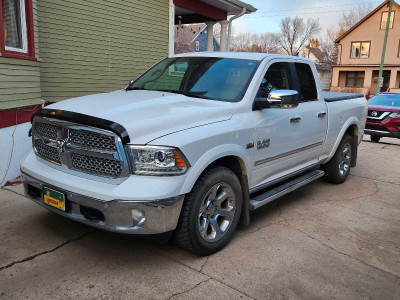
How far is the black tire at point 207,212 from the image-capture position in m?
3.21

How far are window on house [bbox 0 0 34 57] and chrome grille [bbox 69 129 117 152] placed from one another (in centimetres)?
312

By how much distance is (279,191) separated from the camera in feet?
14.3

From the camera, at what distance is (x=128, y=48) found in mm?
9555

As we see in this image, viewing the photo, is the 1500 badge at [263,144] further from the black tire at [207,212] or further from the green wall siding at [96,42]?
the green wall siding at [96,42]

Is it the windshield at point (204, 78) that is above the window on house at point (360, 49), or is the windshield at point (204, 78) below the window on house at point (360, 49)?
below

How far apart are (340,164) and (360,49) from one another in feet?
125

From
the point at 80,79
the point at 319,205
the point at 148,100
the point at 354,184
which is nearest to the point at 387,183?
the point at 354,184

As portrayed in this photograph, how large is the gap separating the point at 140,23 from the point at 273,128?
692 cm

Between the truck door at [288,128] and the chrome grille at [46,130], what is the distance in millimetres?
1953

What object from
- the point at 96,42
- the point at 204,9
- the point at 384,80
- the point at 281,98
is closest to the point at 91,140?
the point at 281,98

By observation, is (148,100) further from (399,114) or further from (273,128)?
(399,114)

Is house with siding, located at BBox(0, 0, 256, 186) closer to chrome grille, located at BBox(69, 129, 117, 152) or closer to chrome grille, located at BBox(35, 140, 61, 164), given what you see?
chrome grille, located at BBox(35, 140, 61, 164)

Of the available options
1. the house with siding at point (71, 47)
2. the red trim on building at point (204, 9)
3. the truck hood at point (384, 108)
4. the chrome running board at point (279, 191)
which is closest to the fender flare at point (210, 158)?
the chrome running board at point (279, 191)

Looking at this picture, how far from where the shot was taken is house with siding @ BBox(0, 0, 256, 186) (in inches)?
218
